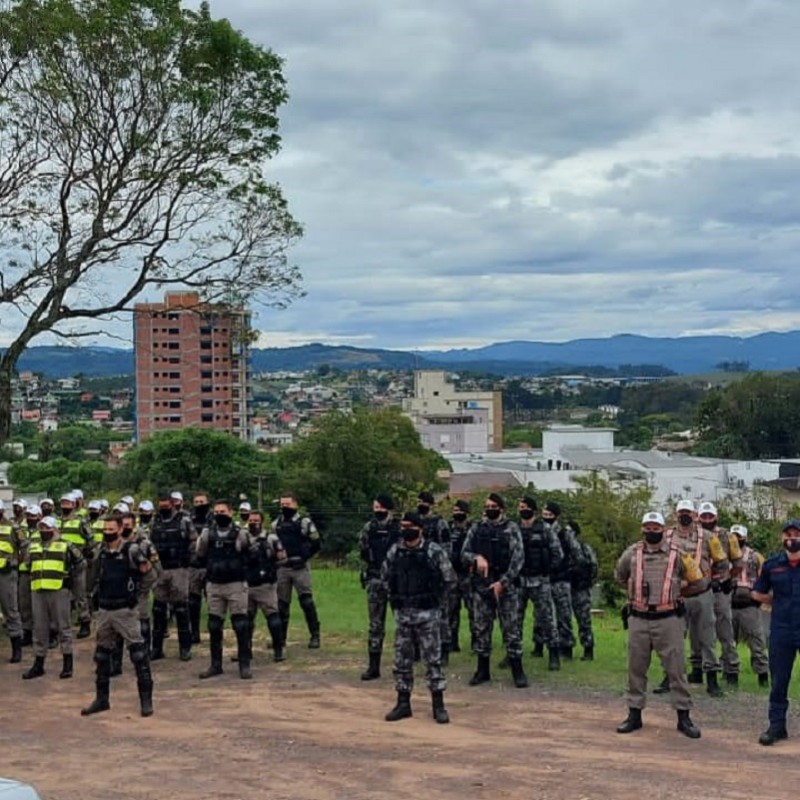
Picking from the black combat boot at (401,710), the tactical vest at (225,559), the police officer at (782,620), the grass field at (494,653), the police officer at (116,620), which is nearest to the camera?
the police officer at (782,620)

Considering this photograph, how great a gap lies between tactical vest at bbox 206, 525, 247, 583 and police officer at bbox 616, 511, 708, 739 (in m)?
4.32

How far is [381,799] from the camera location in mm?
7766

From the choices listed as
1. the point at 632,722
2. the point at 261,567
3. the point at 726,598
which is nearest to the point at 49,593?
the point at 261,567

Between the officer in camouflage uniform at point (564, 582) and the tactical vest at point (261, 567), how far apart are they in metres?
3.19

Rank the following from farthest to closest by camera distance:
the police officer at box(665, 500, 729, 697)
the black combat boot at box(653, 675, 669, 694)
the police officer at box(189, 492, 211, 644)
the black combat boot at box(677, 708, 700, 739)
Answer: the police officer at box(189, 492, 211, 644) → the black combat boot at box(653, 675, 669, 694) → the police officer at box(665, 500, 729, 697) → the black combat boot at box(677, 708, 700, 739)

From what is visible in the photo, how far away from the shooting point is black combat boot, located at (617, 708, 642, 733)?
9.54 meters

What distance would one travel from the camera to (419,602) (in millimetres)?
10172

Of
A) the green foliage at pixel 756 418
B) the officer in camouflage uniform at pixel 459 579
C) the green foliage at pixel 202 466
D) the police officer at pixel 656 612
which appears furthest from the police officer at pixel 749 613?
the green foliage at pixel 756 418

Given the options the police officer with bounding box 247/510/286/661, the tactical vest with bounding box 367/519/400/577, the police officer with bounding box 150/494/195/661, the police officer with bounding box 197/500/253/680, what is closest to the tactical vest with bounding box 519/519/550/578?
the tactical vest with bounding box 367/519/400/577

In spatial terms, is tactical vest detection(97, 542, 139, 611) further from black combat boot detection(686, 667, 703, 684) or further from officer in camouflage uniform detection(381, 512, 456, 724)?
black combat boot detection(686, 667, 703, 684)

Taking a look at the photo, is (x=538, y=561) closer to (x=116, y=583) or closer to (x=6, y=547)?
(x=116, y=583)

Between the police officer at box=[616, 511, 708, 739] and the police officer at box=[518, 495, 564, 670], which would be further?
the police officer at box=[518, 495, 564, 670]

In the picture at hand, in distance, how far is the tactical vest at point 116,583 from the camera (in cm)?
1052

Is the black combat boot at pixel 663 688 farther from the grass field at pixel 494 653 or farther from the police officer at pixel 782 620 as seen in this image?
the police officer at pixel 782 620
